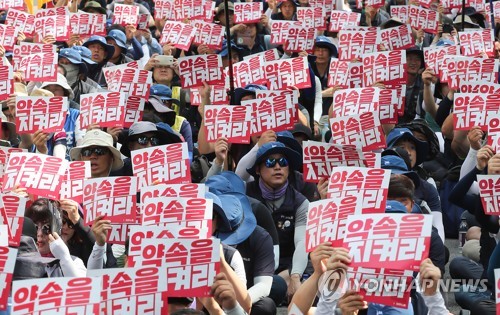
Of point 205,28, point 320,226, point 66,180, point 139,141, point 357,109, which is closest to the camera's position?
point 320,226

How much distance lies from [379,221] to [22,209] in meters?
2.33

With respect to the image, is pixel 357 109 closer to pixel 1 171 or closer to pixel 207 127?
pixel 207 127

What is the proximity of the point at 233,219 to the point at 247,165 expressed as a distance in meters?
2.04

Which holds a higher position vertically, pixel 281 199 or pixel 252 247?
pixel 252 247

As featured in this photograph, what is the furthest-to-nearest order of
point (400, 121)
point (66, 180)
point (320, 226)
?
1. point (400, 121)
2. point (66, 180)
3. point (320, 226)

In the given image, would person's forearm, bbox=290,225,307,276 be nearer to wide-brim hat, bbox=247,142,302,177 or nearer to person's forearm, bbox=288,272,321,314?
wide-brim hat, bbox=247,142,302,177

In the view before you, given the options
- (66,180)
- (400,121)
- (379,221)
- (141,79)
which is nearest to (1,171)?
(66,180)

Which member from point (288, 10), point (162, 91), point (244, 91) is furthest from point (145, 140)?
point (288, 10)

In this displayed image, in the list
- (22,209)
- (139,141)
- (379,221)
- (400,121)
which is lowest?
(400,121)

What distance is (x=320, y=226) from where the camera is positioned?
7.41m

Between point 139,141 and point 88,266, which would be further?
point 139,141

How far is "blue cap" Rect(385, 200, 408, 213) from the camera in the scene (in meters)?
7.91

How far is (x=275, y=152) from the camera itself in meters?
10.0

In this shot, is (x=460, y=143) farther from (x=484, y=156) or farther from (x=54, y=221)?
(x=54, y=221)
